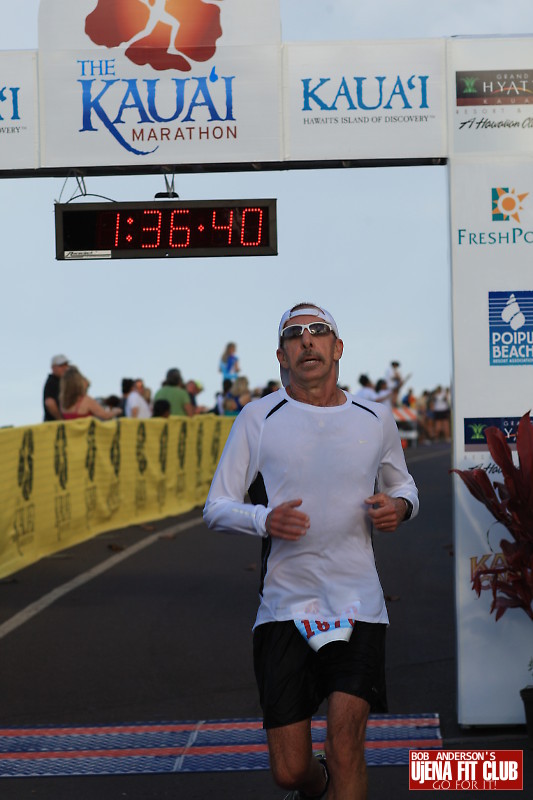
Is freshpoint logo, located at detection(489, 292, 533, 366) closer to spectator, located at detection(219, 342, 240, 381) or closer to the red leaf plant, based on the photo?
the red leaf plant

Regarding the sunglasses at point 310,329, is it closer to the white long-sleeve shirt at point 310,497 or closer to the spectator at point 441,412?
the white long-sleeve shirt at point 310,497

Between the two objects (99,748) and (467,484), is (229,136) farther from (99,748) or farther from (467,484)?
(99,748)

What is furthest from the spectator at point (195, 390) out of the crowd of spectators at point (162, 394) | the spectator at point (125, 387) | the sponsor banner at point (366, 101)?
the sponsor banner at point (366, 101)

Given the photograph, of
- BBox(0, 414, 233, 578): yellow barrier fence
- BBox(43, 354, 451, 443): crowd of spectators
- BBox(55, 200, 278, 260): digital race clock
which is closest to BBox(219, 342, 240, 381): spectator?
BBox(43, 354, 451, 443): crowd of spectators

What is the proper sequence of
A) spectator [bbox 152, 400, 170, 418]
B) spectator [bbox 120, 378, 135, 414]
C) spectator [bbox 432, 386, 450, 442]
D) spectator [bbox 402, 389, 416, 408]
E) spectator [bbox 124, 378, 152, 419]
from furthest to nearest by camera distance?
spectator [bbox 432, 386, 450, 442], spectator [bbox 402, 389, 416, 408], spectator [bbox 120, 378, 135, 414], spectator [bbox 152, 400, 170, 418], spectator [bbox 124, 378, 152, 419]

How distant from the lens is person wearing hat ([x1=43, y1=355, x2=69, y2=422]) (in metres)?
17.8

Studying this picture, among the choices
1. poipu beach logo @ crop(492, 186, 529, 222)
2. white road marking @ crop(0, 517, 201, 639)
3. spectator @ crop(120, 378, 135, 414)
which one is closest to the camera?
poipu beach logo @ crop(492, 186, 529, 222)

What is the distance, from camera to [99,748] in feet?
24.5

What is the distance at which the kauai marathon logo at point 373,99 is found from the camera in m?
7.90

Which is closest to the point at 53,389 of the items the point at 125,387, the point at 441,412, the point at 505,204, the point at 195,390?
the point at 125,387

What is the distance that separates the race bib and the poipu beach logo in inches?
132

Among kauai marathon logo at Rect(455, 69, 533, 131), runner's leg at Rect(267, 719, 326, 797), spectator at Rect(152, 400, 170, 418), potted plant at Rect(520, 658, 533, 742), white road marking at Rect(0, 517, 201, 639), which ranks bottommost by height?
white road marking at Rect(0, 517, 201, 639)

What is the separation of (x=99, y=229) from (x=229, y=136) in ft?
4.07

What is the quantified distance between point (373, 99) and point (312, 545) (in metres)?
3.56
